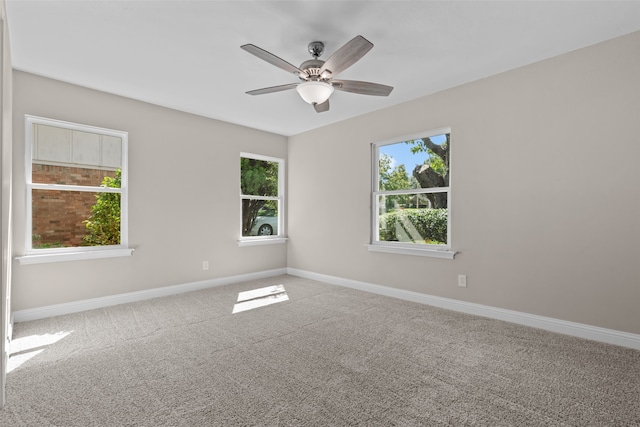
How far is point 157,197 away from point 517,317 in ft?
14.2

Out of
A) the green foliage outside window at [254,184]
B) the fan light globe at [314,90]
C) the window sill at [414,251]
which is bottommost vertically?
the window sill at [414,251]

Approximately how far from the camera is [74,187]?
348cm

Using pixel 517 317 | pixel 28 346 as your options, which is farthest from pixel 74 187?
pixel 517 317

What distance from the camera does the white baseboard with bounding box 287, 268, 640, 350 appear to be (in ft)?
8.54

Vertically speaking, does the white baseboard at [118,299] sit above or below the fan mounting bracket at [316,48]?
below

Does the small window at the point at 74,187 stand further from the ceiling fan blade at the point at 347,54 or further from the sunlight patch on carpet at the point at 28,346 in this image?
the ceiling fan blade at the point at 347,54

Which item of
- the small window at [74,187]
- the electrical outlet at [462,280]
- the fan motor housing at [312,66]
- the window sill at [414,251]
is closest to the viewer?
the fan motor housing at [312,66]

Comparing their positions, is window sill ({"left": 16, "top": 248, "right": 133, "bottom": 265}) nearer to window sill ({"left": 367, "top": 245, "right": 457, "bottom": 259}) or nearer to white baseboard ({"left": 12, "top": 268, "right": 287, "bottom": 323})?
white baseboard ({"left": 12, "top": 268, "right": 287, "bottom": 323})

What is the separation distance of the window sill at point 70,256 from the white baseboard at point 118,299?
1.57 ft

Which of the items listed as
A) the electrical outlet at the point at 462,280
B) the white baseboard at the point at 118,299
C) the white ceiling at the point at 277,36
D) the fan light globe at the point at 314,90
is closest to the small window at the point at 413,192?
the electrical outlet at the point at 462,280

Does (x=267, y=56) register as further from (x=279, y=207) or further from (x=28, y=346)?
(x=279, y=207)

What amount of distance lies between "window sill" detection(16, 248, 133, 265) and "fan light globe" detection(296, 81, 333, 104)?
2.85m

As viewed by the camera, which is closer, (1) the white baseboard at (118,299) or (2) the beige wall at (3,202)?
(2) the beige wall at (3,202)

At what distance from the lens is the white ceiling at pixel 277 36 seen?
2.23 metres
